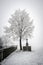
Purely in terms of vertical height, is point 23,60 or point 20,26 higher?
point 20,26

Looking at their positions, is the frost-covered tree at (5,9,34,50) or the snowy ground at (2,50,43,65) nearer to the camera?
the snowy ground at (2,50,43,65)

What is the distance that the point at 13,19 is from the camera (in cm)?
1545

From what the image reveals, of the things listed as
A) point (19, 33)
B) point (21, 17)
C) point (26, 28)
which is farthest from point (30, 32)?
point (21, 17)

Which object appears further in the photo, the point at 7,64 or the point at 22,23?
the point at 22,23

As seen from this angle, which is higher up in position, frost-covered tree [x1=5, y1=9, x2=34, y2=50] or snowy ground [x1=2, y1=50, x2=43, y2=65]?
frost-covered tree [x1=5, y1=9, x2=34, y2=50]

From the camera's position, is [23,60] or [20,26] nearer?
[23,60]

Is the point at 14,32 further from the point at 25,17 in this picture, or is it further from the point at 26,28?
the point at 25,17

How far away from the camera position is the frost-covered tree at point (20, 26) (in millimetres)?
14852

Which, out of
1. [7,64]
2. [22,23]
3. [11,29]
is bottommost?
[7,64]

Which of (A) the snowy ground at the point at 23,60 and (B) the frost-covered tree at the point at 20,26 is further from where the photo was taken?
(B) the frost-covered tree at the point at 20,26

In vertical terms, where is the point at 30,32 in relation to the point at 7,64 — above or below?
above

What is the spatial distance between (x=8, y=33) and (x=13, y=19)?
101 inches

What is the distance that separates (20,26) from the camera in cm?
1482

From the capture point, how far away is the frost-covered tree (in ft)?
48.7
